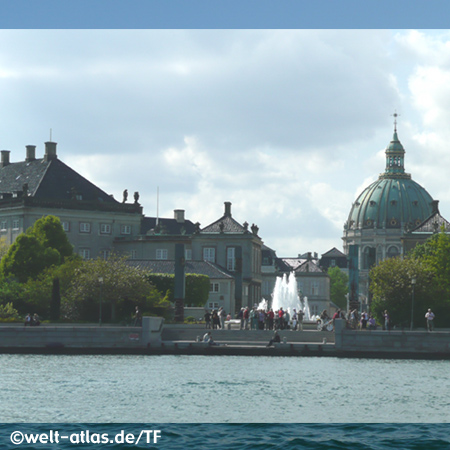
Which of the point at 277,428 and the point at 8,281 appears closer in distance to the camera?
the point at 277,428

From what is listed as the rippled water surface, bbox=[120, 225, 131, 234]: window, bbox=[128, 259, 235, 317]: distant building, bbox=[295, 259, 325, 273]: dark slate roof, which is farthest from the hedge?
bbox=[295, 259, 325, 273]: dark slate roof

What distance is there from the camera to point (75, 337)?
203 feet

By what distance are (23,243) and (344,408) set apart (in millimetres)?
54998

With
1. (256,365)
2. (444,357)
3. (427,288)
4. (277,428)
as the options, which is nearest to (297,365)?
(256,365)

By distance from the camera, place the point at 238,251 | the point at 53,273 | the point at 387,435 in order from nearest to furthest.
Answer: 1. the point at 387,435
2. the point at 53,273
3. the point at 238,251

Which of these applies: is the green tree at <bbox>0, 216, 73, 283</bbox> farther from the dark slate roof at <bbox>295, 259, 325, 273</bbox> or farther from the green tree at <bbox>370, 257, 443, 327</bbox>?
the dark slate roof at <bbox>295, 259, 325, 273</bbox>

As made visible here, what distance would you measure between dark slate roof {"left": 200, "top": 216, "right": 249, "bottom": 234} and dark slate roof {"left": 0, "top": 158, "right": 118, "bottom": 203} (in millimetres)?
10893

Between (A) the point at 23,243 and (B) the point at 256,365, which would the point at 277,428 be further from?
(A) the point at 23,243

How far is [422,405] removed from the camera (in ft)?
133

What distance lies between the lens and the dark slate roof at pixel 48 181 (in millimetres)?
115750

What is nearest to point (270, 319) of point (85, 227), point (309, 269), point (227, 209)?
point (85, 227)

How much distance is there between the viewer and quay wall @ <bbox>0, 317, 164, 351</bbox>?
6134 cm

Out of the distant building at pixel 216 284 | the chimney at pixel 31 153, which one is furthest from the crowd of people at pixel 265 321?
the chimney at pixel 31 153

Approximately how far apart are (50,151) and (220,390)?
7846 centimetres
